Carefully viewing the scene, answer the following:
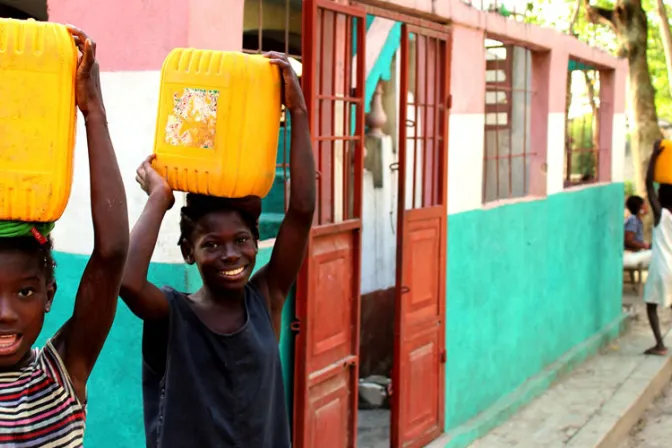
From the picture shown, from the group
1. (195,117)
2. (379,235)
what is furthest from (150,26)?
(379,235)

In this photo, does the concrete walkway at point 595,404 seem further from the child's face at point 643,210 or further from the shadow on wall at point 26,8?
the shadow on wall at point 26,8

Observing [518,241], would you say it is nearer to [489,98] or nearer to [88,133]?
[489,98]

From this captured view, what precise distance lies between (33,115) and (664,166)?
7242 millimetres

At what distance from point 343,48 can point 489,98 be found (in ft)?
11.1

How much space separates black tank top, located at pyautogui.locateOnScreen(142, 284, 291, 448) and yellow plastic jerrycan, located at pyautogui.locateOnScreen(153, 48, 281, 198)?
323mm

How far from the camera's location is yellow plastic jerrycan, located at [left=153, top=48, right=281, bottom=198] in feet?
8.67

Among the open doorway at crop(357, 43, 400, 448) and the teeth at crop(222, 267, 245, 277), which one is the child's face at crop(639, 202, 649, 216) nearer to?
the open doorway at crop(357, 43, 400, 448)

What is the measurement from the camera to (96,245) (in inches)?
82.4

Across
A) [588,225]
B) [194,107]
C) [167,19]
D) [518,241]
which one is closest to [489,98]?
[518,241]

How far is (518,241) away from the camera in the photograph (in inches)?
288

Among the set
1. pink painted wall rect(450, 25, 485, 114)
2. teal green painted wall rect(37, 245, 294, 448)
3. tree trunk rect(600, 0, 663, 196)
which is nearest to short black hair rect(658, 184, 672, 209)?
pink painted wall rect(450, 25, 485, 114)

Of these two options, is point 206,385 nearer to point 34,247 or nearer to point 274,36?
point 34,247

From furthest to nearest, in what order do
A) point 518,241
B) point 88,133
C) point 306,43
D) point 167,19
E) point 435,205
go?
point 518,241 → point 435,205 → point 306,43 → point 167,19 → point 88,133

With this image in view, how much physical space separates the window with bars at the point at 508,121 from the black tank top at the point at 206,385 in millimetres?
5070
